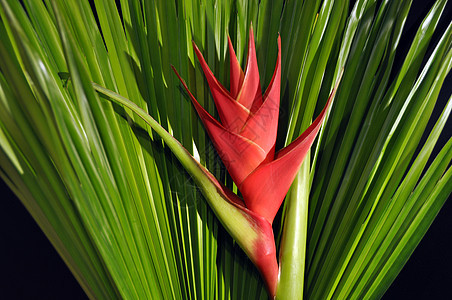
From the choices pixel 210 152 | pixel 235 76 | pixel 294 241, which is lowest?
pixel 294 241

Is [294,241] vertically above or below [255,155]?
below

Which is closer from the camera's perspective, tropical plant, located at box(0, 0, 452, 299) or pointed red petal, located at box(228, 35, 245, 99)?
tropical plant, located at box(0, 0, 452, 299)

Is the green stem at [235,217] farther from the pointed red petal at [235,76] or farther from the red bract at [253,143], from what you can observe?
the pointed red petal at [235,76]

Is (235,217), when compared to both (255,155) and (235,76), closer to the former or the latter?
(255,155)

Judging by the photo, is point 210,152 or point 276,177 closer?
point 276,177

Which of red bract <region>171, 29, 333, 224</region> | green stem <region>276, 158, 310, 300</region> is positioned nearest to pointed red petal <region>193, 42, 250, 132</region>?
red bract <region>171, 29, 333, 224</region>

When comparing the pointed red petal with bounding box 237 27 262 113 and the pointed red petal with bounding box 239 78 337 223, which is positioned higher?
the pointed red petal with bounding box 237 27 262 113

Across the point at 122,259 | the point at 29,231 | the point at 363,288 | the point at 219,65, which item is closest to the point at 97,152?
the point at 122,259

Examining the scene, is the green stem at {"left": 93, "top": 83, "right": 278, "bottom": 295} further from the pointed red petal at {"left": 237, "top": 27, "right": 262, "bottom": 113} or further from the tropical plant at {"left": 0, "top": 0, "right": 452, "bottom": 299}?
the pointed red petal at {"left": 237, "top": 27, "right": 262, "bottom": 113}

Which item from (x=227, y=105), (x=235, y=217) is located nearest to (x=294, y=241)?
(x=235, y=217)
